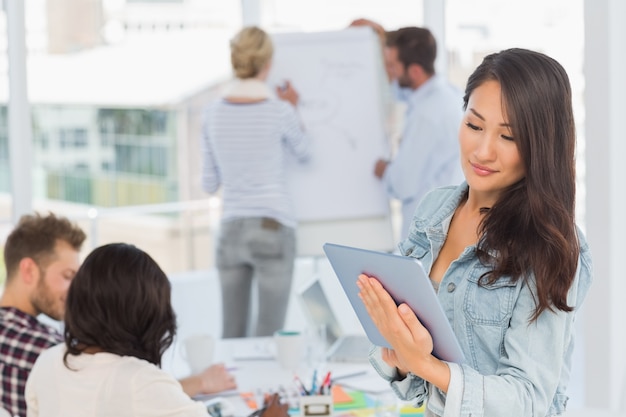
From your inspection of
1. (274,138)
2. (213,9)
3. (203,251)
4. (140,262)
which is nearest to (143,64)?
(213,9)

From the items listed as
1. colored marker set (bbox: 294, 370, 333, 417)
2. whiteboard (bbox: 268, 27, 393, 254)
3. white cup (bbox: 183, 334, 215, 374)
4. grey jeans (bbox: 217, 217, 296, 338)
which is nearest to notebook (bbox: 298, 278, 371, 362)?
white cup (bbox: 183, 334, 215, 374)

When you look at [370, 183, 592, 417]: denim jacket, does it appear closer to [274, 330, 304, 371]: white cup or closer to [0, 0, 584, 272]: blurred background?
[274, 330, 304, 371]: white cup

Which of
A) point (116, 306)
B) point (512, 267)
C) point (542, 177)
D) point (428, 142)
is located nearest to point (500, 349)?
point (512, 267)

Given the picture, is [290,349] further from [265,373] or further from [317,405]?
[317,405]

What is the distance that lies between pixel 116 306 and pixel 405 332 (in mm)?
794

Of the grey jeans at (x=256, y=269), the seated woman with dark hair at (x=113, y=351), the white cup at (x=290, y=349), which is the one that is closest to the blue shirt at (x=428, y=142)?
the grey jeans at (x=256, y=269)

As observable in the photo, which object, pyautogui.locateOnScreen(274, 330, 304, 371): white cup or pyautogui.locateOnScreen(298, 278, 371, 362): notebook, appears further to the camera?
pyautogui.locateOnScreen(298, 278, 371, 362): notebook

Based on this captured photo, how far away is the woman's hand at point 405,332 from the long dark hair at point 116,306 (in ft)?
2.33

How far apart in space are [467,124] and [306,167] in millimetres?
2527

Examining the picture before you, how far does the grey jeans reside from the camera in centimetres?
378

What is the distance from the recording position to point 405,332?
4.41ft

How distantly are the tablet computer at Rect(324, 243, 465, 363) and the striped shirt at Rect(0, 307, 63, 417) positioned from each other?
111 cm

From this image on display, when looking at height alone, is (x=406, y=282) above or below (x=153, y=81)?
below

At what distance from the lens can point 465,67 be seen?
4840 mm
